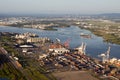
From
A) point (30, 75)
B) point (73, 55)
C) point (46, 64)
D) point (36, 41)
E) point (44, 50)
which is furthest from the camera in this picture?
point (36, 41)

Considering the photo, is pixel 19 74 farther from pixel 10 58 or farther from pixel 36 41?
pixel 36 41

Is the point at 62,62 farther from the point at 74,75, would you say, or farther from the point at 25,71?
the point at 25,71

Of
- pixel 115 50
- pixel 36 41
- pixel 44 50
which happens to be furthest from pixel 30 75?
pixel 36 41

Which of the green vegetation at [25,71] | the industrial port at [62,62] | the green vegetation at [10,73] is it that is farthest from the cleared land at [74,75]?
the green vegetation at [10,73]

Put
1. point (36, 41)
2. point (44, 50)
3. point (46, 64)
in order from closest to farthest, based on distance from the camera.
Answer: point (46, 64), point (44, 50), point (36, 41)

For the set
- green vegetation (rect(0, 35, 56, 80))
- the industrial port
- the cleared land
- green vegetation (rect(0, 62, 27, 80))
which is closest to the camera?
green vegetation (rect(0, 62, 27, 80))

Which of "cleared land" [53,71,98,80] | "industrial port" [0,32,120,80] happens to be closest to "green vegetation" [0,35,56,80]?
"industrial port" [0,32,120,80]

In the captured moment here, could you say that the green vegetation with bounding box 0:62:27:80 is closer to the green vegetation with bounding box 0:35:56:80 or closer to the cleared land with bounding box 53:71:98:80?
the green vegetation with bounding box 0:35:56:80

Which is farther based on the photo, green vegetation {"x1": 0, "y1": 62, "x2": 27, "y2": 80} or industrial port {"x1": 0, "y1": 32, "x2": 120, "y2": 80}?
industrial port {"x1": 0, "y1": 32, "x2": 120, "y2": 80}

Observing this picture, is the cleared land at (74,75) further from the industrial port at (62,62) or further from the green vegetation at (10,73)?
the green vegetation at (10,73)
